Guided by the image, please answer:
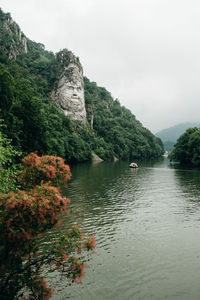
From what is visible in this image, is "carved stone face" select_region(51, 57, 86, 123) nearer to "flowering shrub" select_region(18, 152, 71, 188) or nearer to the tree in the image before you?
the tree

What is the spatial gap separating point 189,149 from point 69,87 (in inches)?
3593

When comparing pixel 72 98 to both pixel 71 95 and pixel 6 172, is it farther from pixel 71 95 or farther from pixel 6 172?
pixel 6 172

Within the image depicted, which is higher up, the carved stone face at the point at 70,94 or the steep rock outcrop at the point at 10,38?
the steep rock outcrop at the point at 10,38

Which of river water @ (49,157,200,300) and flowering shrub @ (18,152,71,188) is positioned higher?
flowering shrub @ (18,152,71,188)

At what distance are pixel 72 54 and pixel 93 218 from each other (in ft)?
497

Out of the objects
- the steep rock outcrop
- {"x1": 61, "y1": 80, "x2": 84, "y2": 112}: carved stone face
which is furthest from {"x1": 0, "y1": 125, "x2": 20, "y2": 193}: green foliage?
the steep rock outcrop

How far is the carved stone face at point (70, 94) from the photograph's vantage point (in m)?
141

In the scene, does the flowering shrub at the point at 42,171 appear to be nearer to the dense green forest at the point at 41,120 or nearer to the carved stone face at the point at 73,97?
the dense green forest at the point at 41,120

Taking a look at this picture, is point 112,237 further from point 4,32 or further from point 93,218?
point 4,32

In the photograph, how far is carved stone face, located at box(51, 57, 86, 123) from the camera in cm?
14100

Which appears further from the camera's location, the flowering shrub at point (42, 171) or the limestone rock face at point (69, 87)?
the limestone rock face at point (69, 87)

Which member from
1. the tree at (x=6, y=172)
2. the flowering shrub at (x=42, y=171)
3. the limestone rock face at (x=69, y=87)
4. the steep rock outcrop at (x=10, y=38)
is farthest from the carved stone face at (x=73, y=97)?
the flowering shrub at (x=42, y=171)

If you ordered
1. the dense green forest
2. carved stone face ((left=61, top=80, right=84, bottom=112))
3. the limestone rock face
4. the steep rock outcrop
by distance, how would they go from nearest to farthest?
the dense green forest, the steep rock outcrop, carved stone face ((left=61, top=80, right=84, bottom=112)), the limestone rock face

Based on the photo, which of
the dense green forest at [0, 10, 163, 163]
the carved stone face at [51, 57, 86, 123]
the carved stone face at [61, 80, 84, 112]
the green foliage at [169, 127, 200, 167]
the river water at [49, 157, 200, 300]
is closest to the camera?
the river water at [49, 157, 200, 300]
